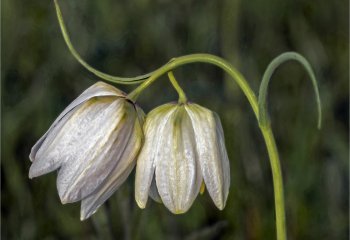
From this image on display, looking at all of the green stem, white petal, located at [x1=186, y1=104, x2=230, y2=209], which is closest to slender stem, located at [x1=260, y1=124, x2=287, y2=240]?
the green stem

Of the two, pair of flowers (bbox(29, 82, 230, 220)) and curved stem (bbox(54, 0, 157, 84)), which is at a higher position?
curved stem (bbox(54, 0, 157, 84))

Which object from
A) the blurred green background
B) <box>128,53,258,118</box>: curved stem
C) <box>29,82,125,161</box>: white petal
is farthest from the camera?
the blurred green background

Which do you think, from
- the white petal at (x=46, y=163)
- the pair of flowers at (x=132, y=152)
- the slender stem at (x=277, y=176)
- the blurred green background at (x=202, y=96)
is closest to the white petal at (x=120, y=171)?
the pair of flowers at (x=132, y=152)

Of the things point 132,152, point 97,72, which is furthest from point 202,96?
point 97,72

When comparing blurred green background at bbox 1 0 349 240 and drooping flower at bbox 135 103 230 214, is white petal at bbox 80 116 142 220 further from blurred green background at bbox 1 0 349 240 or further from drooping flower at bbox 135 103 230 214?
blurred green background at bbox 1 0 349 240

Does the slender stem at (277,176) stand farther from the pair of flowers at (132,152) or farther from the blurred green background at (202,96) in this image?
the blurred green background at (202,96)

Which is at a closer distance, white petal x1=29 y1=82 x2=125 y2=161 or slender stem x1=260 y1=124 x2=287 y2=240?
slender stem x1=260 y1=124 x2=287 y2=240

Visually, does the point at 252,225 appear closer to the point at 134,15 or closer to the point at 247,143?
the point at 247,143

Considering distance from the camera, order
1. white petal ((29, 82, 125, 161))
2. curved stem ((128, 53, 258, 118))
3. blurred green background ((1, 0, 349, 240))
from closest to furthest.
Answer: curved stem ((128, 53, 258, 118))
white petal ((29, 82, 125, 161))
blurred green background ((1, 0, 349, 240))
